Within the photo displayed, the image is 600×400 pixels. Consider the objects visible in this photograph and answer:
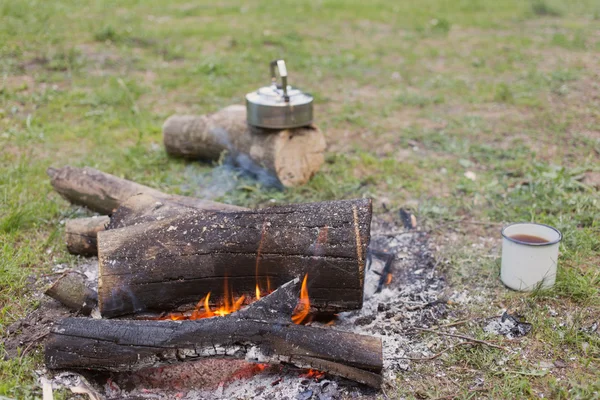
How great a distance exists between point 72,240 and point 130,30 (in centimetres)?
580

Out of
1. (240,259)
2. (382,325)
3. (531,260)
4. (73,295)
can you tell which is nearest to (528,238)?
(531,260)

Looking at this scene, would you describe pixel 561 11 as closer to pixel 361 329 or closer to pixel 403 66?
pixel 403 66

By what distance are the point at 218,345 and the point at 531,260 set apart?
1838mm

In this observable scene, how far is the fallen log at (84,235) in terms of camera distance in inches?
147

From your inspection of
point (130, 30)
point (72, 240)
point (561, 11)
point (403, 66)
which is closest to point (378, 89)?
point (403, 66)

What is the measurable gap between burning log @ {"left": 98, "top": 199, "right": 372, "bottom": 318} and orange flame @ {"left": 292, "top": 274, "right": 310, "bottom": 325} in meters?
0.04

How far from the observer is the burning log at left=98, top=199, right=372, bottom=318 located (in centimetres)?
300

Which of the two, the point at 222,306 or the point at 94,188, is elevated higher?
the point at 94,188

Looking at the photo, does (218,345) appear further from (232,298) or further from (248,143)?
(248,143)

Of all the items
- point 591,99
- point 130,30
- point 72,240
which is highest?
point 130,30

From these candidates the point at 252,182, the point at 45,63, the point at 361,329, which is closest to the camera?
the point at 361,329

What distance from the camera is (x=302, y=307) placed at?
3082 millimetres

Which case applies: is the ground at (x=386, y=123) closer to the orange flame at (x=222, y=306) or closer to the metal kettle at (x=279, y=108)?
the metal kettle at (x=279, y=108)

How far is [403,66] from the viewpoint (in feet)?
26.9
